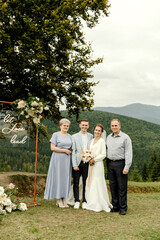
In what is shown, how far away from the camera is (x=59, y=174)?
7668mm

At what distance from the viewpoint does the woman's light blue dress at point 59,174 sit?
25.1 ft

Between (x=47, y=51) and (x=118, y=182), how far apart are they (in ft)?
25.8

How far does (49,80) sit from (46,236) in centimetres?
912

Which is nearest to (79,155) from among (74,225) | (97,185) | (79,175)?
(79,175)

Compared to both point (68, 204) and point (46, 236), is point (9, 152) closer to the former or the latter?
point (68, 204)

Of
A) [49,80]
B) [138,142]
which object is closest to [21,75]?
[49,80]

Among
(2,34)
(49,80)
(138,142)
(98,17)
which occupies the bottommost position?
(138,142)

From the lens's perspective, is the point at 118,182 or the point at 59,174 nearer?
the point at 118,182

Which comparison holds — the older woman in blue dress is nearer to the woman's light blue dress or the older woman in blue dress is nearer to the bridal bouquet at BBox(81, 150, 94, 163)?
the woman's light blue dress

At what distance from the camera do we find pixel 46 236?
5.17 meters

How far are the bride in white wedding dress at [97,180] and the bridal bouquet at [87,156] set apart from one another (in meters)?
0.11

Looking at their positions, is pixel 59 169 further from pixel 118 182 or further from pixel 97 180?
pixel 118 182

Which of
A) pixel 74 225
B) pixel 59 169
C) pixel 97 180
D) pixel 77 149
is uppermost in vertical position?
pixel 77 149

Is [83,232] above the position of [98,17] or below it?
below
